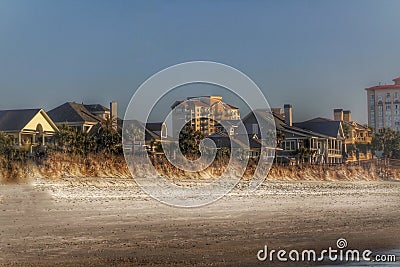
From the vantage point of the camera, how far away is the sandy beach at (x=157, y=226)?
15.5 m

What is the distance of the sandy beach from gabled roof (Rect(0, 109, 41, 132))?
66.0ft

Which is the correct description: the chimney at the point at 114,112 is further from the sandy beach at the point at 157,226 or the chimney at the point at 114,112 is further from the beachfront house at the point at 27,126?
the sandy beach at the point at 157,226

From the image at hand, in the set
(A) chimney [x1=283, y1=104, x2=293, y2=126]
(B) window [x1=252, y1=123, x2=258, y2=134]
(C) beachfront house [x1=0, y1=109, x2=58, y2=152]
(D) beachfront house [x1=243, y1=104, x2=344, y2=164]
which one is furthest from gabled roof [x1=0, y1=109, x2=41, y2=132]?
(A) chimney [x1=283, y1=104, x2=293, y2=126]

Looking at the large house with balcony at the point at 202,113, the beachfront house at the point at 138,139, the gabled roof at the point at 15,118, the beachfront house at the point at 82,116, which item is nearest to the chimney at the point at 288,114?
the beachfront house at the point at 82,116

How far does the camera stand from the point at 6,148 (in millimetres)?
37062

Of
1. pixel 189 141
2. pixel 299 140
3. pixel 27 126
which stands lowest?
pixel 189 141

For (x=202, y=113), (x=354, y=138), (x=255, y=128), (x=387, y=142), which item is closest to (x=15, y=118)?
(x=202, y=113)

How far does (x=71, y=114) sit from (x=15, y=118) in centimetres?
906

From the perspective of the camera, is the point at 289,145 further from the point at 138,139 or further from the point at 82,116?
the point at 138,139

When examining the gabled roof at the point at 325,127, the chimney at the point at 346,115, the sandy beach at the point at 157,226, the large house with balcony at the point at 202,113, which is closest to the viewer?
the sandy beach at the point at 157,226

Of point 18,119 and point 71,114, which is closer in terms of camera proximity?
point 18,119

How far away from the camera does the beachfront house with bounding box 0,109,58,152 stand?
4750 cm

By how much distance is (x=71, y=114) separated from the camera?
5791cm

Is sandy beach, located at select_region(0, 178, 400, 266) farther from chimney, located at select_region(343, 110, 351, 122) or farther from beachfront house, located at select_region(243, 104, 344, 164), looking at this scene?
chimney, located at select_region(343, 110, 351, 122)
